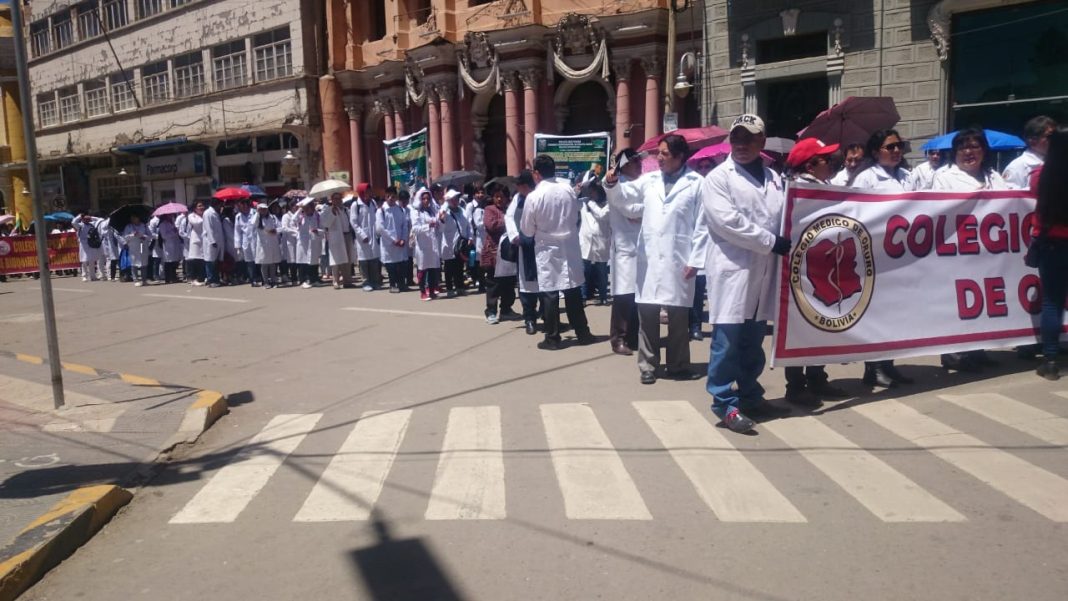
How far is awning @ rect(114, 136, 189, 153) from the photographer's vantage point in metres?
31.7

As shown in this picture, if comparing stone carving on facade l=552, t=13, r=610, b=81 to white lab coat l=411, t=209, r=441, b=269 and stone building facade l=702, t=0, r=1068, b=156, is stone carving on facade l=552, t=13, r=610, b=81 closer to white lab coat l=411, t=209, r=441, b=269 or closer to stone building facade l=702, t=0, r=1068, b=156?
stone building facade l=702, t=0, r=1068, b=156

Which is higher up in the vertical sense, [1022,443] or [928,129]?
[928,129]

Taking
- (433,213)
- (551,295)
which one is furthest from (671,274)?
(433,213)

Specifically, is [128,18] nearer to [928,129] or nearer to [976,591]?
[928,129]

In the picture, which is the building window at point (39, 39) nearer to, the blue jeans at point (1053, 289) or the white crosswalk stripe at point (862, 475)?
the white crosswalk stripe at point (862, 475)

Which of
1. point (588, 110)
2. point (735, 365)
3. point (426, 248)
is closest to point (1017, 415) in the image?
point (735, 365)

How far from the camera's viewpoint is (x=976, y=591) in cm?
329

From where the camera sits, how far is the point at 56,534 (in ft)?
12.9

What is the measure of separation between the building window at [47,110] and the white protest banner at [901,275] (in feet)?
147

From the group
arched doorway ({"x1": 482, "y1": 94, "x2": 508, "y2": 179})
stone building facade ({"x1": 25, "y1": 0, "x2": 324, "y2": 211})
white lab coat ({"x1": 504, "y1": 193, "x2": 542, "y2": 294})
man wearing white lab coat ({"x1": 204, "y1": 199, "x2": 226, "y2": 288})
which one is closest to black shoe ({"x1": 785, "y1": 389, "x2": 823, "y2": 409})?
white lab coat ({"x1": 504, "y1": 193, "x2": 542, "y2": 294})

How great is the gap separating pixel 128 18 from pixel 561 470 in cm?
3738

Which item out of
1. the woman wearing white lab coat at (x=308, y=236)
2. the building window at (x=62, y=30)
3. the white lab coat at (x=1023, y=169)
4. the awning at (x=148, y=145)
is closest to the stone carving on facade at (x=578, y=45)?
the woman wearing white lab coat at (x=308, y=236)

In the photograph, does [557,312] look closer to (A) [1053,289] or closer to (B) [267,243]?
(A) [1053,289]

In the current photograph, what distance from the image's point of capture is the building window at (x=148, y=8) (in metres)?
33.2
